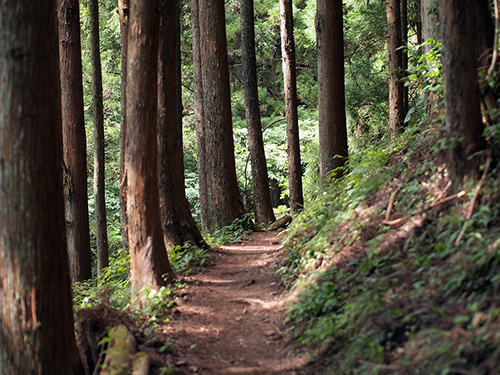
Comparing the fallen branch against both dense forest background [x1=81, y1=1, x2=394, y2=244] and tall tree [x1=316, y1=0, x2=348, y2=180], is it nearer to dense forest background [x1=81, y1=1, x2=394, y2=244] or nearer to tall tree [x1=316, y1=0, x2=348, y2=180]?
tall tree [x1=316, y1=0, x2=348, y2=180]

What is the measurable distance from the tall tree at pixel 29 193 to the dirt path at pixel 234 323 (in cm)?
146

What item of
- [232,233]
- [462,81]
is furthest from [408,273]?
[232,233]

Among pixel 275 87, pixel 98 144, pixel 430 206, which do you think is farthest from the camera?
pixel 275 87

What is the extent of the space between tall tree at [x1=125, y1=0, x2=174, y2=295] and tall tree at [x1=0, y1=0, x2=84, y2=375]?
5.43 feet

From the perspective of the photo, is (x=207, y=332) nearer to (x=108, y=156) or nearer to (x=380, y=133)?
(x=380, y=133)

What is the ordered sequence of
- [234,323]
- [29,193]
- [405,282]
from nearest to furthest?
1. [405,282]
2. [29,193]
3. [234,323]

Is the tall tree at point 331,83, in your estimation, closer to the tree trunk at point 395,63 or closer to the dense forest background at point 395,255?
the dense forest background at point 395,255

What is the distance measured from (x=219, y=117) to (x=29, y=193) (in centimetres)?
726

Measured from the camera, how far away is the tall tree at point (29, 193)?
5270mm

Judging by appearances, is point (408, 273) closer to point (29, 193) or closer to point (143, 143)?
point (29, 193)

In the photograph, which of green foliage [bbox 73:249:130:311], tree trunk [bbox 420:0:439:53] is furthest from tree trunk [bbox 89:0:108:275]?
tree trunk [bbox 420:0:439:53]

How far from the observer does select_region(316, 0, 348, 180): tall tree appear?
10.8 m

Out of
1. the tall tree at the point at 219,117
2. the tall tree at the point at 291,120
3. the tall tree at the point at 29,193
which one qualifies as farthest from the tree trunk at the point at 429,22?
the tall tree at the point at 291,120

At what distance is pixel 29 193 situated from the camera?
5352 millimetres
